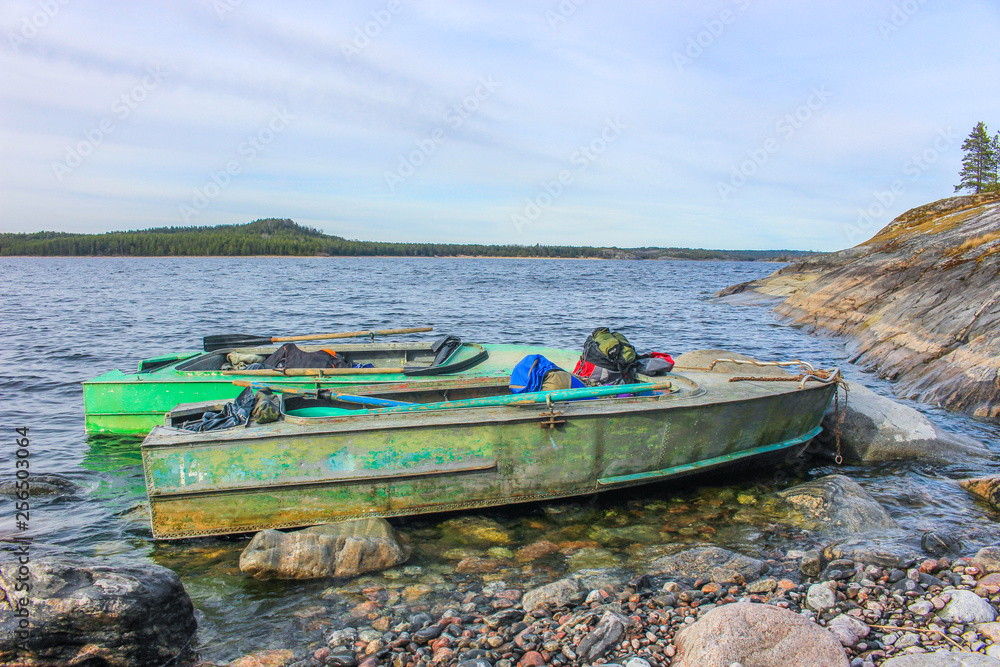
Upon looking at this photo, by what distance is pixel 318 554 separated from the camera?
5312 millimetres

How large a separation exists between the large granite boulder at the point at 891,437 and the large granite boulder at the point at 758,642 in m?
5.59

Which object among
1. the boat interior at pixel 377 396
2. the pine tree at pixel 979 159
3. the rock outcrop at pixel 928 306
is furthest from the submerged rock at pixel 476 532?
the pine tree at pixel 979 159

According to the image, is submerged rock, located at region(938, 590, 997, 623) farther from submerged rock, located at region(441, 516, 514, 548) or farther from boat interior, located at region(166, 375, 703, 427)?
submerged rock, located at region(441, 516, 514, 548)

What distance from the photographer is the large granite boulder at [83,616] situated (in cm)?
369

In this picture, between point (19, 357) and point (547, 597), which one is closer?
point (547, 597)

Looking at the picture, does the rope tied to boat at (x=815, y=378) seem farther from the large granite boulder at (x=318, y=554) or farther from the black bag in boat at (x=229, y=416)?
the black bag in boat at (x=229, y=416)

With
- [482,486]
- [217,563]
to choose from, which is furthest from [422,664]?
[217,563]

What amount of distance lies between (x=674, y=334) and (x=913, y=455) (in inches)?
569

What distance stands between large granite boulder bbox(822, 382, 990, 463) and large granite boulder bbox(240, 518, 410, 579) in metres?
6.64

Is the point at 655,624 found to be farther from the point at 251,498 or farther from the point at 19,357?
the point at 19,357

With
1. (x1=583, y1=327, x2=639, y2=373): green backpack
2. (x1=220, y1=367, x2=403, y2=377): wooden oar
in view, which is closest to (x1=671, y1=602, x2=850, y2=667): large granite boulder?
(x1=583, y1=327, x2=639, y2=373): green backpack

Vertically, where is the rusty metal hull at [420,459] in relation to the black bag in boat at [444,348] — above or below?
below

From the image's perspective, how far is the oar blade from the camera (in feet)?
33.8

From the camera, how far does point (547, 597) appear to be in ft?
15.6
